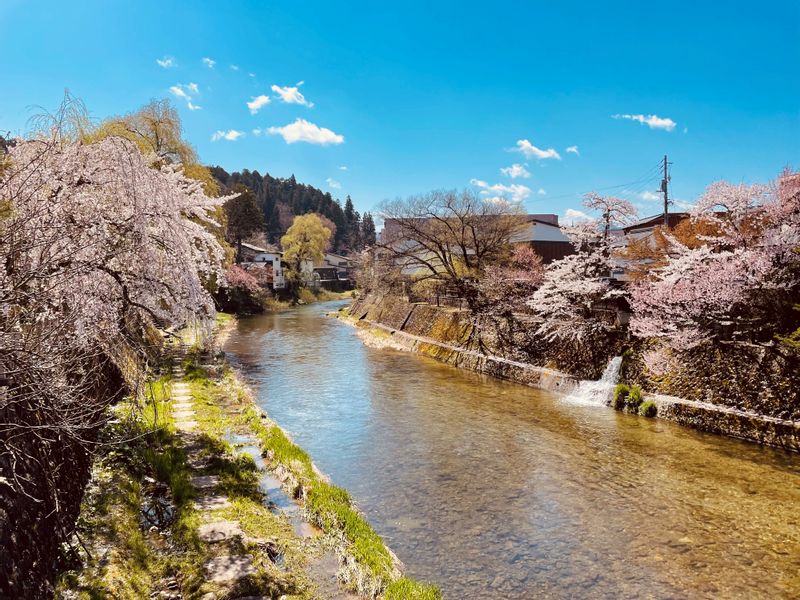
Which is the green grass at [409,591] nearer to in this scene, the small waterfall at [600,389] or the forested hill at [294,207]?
the small waterfall at [600,389]

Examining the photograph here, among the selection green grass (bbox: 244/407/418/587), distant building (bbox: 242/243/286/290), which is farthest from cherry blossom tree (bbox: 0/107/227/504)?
distant building (bbox: 242/243/286/290)

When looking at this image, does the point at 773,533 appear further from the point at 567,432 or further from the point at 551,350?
the point at 551,350

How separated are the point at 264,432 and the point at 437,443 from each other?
4.57m

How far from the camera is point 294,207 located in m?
120

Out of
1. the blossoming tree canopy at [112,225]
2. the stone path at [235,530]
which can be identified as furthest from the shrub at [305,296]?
the blossoming tree canopy at [112,225]

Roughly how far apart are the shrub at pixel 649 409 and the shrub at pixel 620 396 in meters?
0.72

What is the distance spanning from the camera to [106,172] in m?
7.74

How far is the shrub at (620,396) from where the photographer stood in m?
15.8

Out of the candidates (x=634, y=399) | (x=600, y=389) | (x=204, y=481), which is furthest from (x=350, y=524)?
(x=600, y=389)

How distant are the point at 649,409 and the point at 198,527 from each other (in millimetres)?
13407

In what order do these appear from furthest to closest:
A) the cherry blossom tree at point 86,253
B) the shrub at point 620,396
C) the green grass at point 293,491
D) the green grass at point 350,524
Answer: the shrub at point 620,396 < the green grass at point 293,491 < the green grass at point 350,524 < the cherry blossom tree at point 86,253

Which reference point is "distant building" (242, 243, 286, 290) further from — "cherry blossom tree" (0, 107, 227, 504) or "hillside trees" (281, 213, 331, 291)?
"cherry blossom tree" (0, 107, 227, 504)

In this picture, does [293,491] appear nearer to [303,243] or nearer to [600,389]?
[600,389]

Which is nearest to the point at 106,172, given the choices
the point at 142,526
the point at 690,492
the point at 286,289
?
the point at 142,526
